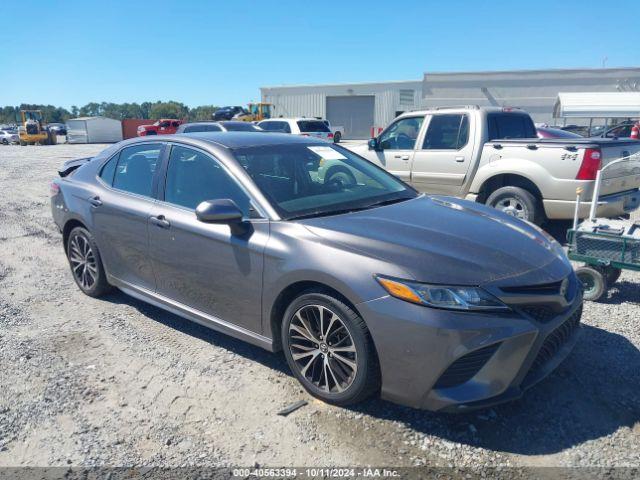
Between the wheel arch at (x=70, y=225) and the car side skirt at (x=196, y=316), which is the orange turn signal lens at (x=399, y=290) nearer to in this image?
the car side skirt at (x=196, y=316)

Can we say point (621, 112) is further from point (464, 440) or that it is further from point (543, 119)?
point (464, 440)

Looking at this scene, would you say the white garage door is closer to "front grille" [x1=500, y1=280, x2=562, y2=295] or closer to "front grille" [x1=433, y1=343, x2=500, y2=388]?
"front grille" [x1=500, y1=280, x2=562, y2=295]

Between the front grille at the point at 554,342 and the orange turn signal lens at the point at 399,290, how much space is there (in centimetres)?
79

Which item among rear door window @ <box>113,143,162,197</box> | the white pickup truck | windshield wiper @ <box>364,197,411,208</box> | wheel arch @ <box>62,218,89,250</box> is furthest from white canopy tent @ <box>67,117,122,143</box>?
windshield wiper @ <box>364,197,411,208</box>

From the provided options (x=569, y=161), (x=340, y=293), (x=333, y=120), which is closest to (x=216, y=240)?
(x=340, y=293)

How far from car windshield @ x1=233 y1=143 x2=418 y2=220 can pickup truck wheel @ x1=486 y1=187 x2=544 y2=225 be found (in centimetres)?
322

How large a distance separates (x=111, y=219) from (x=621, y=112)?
77.1 ft

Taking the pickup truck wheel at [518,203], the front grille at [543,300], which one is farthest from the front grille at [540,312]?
the pickup truck wheel at [518,203]

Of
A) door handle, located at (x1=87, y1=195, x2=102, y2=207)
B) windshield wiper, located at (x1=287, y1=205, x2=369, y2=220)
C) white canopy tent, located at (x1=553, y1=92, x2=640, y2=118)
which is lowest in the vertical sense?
door handle, located at (x1=87, y1=195, x2=102, y2=207)

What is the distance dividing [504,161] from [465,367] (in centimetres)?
503

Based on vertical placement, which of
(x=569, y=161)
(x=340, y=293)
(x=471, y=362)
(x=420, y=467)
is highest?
(x=569, y=161)

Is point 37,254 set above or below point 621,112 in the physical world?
below

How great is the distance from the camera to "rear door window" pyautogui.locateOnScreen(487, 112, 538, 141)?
775 cm

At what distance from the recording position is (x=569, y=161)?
6367 millimetres
